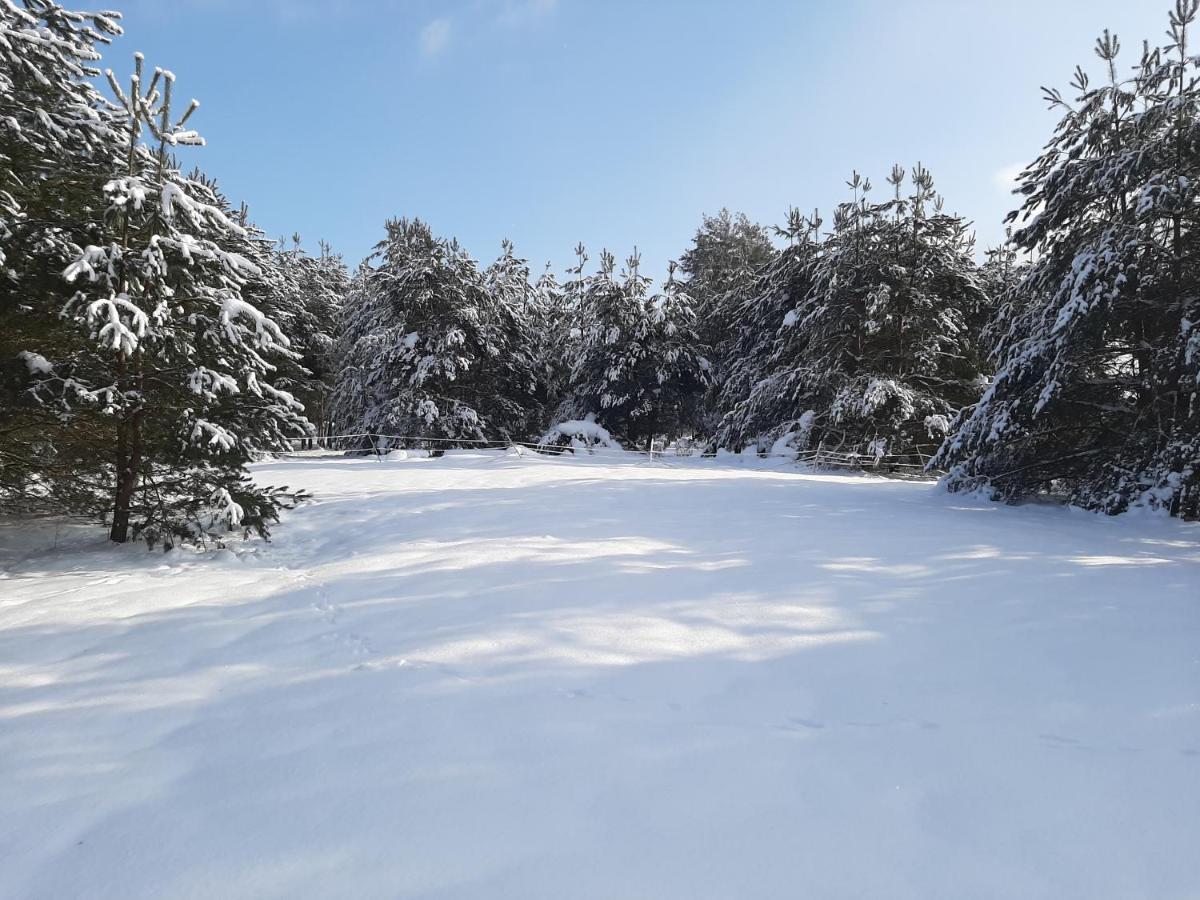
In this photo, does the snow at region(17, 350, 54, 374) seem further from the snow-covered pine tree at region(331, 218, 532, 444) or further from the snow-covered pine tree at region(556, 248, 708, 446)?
the snow-covered pine tree at region(556, 248, 708, 446)

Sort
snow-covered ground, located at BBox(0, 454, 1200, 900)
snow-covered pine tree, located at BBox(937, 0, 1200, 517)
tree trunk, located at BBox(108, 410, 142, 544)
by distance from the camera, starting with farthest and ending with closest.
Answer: snow-covered pine tree, located at BBox(937, 0, 1200, 517), tree trunk, located at BBox(108, 410, 142, 544), snow-covered ground, located at BBox(0, 454, 1200, 900)

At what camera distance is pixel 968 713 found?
2.78 meters

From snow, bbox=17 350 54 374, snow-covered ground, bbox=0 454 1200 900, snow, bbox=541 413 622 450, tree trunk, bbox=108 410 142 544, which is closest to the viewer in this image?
snow-covered ground, bbox=0 454 1200 900

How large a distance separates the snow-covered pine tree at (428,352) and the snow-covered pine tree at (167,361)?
1478cm

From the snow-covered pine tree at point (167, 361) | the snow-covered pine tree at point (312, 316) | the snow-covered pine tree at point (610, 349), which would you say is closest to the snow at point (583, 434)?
the snow-covered pine tree at point (610, 349)

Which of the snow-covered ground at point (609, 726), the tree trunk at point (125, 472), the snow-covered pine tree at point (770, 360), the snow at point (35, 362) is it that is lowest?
the snow-covered ground at point (609, 726)

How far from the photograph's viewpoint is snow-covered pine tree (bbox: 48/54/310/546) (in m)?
5.42

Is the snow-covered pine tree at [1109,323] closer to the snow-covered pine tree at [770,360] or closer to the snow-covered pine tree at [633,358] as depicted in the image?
the snow-covered pine tree at [770,360]

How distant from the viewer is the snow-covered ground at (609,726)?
1917 millimetres

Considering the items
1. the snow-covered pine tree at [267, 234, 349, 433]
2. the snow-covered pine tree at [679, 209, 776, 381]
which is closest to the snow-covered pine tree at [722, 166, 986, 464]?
the snow-covered pine tree at [679, 209, 776, 381]

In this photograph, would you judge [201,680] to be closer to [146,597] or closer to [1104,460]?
[146,597]

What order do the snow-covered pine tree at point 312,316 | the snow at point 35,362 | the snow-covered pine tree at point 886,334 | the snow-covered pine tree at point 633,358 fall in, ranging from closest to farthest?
the snow at point 35,362 → the snow-covered pine tree at point 886,334 → the snow-covered pine tree at point 633,358 → the snow-covered pine tree at point 312,316

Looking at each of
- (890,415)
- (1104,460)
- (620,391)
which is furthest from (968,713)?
(620,391)

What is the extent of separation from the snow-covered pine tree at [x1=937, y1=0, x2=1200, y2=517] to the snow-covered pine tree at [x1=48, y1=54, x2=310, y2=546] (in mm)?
9443
